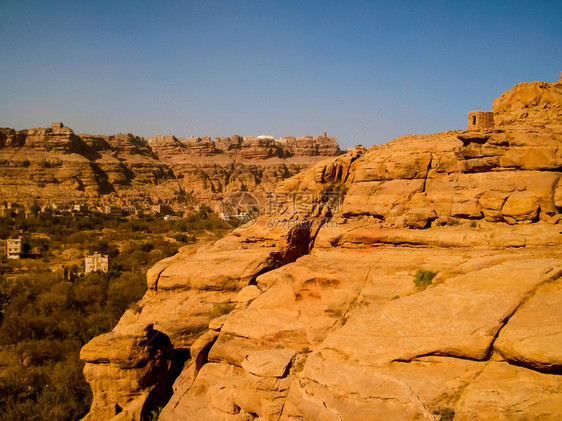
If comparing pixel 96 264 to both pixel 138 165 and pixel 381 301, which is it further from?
pixel 138 165

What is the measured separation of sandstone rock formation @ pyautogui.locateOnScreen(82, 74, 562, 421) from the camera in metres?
6.32

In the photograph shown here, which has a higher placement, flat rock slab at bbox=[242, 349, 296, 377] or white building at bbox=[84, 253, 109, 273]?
flat rock slab at bbox=[242, 349, 296, 377]

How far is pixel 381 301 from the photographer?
8562 mm

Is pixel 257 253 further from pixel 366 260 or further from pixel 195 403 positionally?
pixel 195 403

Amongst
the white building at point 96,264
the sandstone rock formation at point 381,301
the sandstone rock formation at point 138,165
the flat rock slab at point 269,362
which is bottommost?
the white building at point 96,264

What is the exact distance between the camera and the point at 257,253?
1152cm

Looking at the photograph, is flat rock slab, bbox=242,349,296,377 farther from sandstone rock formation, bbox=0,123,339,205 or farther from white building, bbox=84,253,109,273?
sandstone rock formation, bbox=0,123,339,205

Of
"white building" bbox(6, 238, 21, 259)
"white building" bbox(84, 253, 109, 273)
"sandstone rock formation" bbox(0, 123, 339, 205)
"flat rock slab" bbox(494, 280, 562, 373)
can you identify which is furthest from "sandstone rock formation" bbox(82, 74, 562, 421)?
"sandstone rock formation" bbox(0, 123, 339, 205)

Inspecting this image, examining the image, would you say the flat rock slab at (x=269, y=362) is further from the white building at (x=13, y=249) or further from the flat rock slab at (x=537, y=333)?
the white building at (x=13, y=249)

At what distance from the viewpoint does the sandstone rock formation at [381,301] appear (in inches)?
249

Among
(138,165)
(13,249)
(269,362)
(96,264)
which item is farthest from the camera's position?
(138,165)

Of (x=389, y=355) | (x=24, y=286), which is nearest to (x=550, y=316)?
(x=389, y=355)

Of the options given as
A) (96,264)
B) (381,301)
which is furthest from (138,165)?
(381,301)

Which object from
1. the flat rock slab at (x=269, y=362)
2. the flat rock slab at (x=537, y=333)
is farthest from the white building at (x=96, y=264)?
the flat rock slab at (x=537, y=333)
